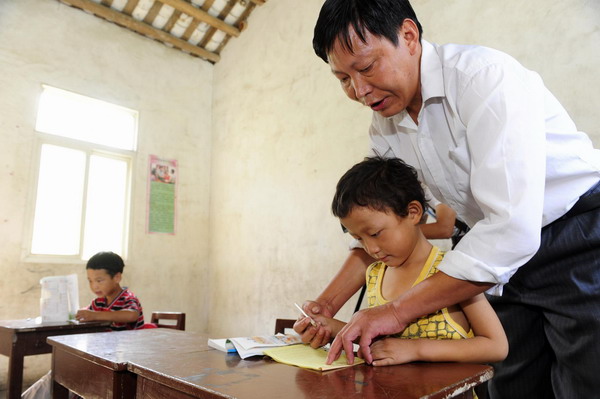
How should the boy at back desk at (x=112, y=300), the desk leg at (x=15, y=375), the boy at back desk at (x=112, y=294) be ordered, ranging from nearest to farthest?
the desk leg at (x=15, y=375) < the boy at back desk at (x=112, y=300) < the boy at back desk at (x=112, y=294)

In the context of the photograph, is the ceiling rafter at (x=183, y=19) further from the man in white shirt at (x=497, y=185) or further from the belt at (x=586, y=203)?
the belt at (x=586, y=203)

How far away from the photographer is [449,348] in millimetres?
930

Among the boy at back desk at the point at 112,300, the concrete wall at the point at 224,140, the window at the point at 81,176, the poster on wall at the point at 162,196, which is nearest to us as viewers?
the boy at back desk at the point at 112,300

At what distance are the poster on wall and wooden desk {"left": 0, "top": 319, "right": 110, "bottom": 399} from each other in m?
2.56

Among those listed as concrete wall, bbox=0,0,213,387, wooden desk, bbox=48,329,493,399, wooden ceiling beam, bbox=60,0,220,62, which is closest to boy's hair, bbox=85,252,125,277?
concrete wall, bbox=0,0,213,387

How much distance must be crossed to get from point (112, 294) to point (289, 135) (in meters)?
2.38

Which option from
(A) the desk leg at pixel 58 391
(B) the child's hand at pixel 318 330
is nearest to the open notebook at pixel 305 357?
(B) the child's hand at pixel 318 330

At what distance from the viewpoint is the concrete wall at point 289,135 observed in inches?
109

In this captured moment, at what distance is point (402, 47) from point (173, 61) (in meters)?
4.94

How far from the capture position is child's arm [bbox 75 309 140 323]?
2596 mm

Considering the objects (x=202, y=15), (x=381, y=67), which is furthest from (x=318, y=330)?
(x=202, y=15)

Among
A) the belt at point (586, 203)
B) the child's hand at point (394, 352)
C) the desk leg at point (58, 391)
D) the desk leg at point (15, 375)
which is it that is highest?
the belt at point (586, 203)

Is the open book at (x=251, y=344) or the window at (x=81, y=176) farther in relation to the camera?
the window at (x=81, y=176)

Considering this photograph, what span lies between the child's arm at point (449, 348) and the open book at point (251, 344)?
0.31 meters
